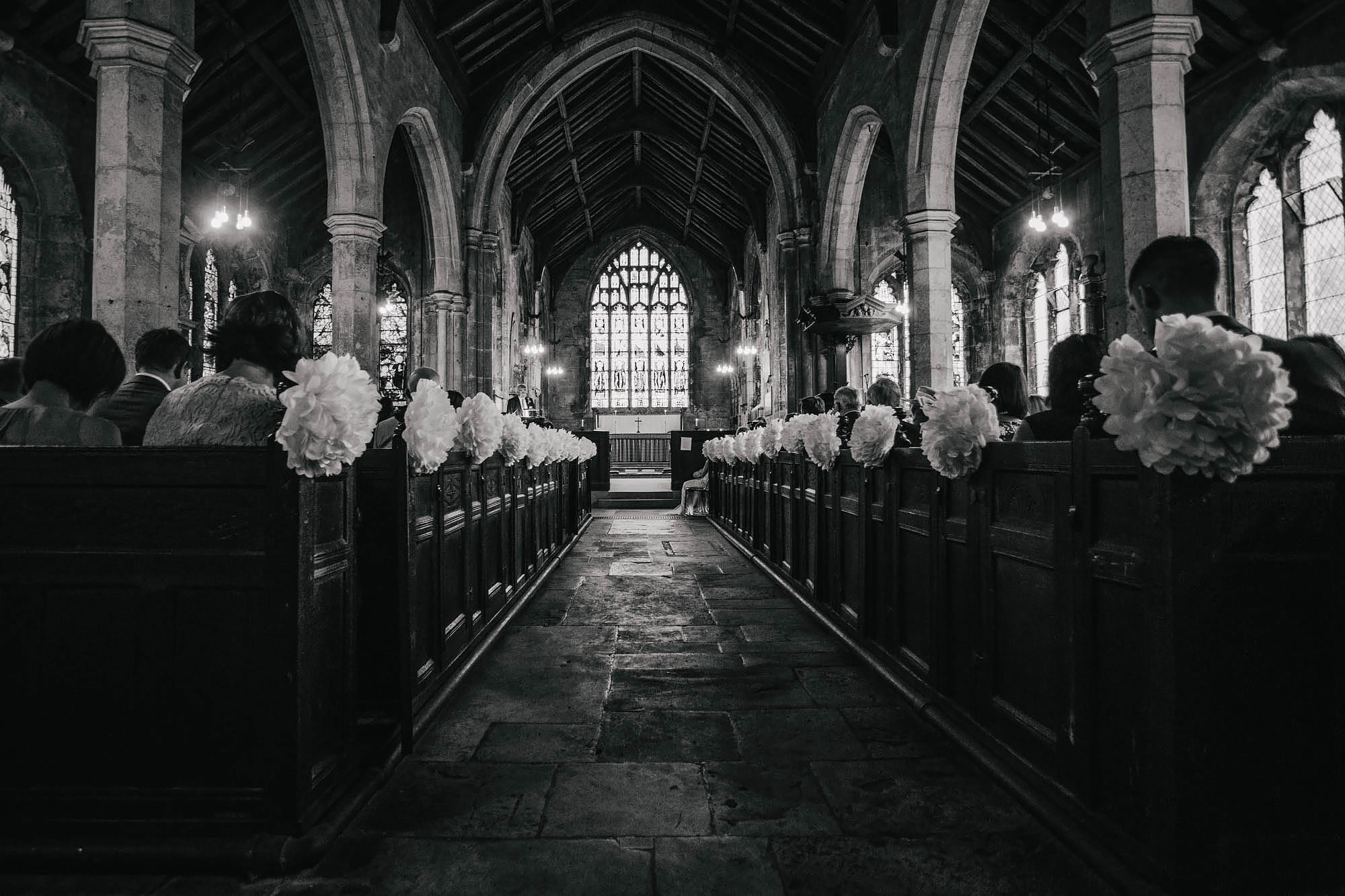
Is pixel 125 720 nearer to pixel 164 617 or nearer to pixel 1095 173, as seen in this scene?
pixel 164 617

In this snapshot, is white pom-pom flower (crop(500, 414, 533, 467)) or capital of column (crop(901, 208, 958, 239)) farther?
capital of column (crop(901, 208, 958, 239))

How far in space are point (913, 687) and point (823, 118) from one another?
393 inches

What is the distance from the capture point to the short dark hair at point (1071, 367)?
2.20 metres

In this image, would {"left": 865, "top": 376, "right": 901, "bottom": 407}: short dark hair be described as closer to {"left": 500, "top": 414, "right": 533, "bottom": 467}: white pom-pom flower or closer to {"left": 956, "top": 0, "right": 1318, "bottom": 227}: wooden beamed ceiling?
{"left": 500, "top": 414, "right": 533, "bottom": 467}: white pom-pom flower

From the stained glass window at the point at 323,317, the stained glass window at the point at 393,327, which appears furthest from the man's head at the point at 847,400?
the stained glass window at the point at 323,317

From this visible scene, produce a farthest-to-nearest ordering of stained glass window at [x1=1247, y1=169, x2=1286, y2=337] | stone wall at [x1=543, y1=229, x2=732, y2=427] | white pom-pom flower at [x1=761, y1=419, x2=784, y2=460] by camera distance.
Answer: stone wall at [x1=543, y1=229, x2=732, y2=427]
stained glass window at [x1=1247, y1=169, x2=1286, y2=337]
white pom-pom flower at [x1=761, y1=419, x2=784, y2=460]

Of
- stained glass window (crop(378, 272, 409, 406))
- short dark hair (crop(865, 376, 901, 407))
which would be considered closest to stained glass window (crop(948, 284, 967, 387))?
short dark hair (crop(865, 376, 901, 407))

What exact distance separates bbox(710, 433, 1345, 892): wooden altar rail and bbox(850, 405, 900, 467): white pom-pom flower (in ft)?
2.75

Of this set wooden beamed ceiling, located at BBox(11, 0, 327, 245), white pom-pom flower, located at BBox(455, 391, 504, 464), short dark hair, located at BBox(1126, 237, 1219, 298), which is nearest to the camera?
short dark hair, located at BBox(1126, 237, 1219, 298)

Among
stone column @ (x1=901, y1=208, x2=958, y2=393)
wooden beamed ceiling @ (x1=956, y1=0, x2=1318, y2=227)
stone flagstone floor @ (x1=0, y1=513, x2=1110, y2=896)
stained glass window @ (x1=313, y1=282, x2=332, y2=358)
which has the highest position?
wooden beamed ceiling @ (x1=956, y1=0, x2=1318, y2=227)

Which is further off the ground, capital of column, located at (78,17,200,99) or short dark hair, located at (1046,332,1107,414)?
capital of column, located at (78,17,200,99)

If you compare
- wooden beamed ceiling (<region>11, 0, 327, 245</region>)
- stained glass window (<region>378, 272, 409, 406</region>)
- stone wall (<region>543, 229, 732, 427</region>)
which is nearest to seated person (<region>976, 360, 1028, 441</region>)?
wooden beamed ceiling (<region>11, 0, 327, 245</region>)

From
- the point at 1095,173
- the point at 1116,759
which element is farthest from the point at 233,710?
the point at 1095,173

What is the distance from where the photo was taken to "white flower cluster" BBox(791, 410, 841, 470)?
3742 mm
